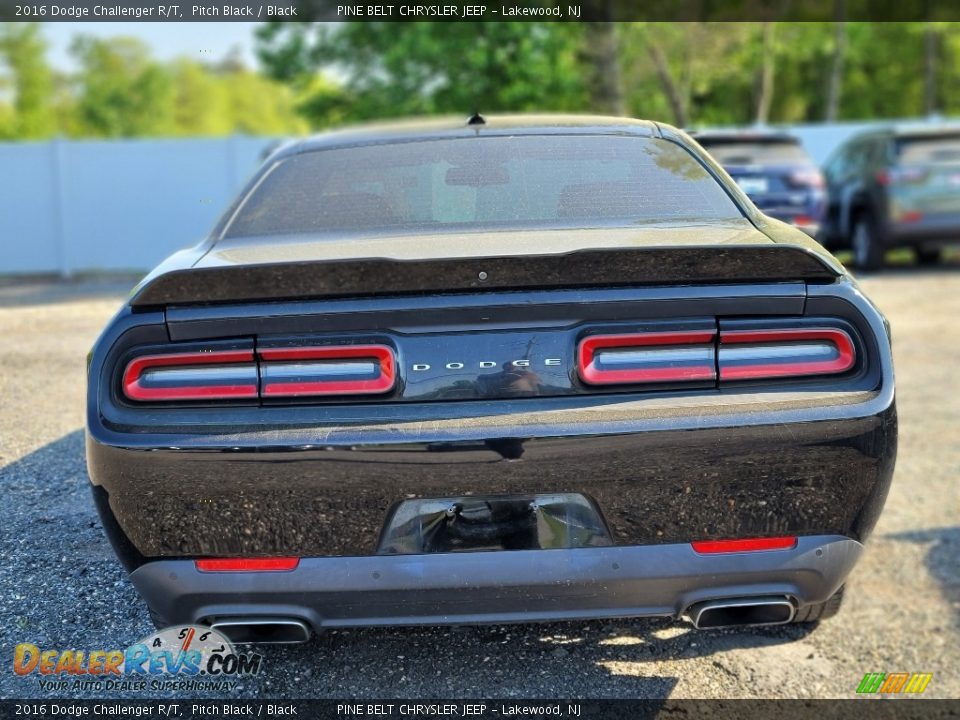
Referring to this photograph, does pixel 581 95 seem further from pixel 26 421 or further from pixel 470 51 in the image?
pixel 26 421

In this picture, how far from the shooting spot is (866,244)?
508 inches

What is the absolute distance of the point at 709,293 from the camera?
7.82 feet

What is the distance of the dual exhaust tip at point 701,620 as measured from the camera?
2.44 meters

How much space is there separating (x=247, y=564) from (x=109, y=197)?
46.8 ft

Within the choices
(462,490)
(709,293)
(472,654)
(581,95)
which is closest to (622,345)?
(709,293)

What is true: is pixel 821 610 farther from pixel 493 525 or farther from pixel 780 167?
pixel 780 167

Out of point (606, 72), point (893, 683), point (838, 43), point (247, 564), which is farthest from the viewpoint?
point (838, 43)

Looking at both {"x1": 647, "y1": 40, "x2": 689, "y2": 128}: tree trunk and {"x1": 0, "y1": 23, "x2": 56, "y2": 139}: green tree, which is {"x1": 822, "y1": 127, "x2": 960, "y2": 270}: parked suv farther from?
{"x1": 0, "y1": 23, "x2": 56, "y2": 139}: green tree

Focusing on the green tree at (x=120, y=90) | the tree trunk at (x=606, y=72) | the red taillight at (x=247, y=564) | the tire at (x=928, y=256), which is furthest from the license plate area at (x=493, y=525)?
the green tree at (x=120, y=90)

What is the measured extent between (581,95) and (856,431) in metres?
17.8

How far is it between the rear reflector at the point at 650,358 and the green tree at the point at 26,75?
57247 mm

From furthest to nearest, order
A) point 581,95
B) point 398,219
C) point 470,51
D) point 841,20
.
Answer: point 841,20
point 581,95
point 470,51
point 398,219

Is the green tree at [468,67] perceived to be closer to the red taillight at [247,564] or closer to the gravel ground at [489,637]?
the gravel ground at [489,637]

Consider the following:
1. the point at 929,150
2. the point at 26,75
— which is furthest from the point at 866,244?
the point at 26,75
